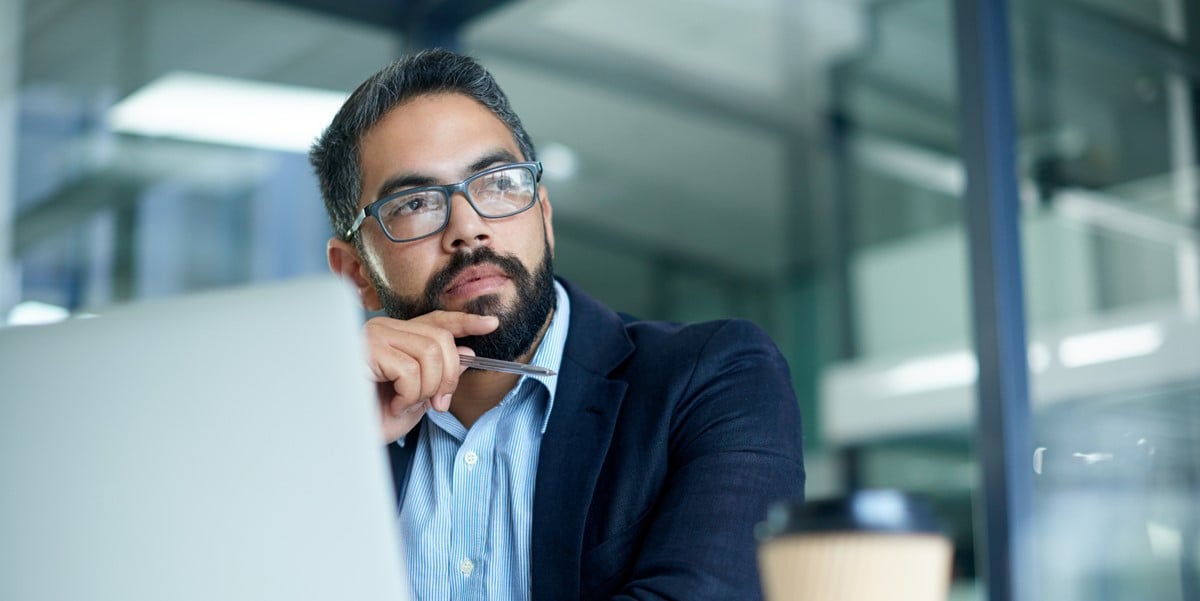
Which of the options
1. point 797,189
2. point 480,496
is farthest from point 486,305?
point 797,189

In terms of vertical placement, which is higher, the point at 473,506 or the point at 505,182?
the point at 505,182

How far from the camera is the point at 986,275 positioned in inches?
96.3

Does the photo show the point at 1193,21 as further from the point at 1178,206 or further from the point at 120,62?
the point at 120,62

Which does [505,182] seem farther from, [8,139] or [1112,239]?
[1112,239]

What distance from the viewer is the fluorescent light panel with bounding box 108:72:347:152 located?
13.4ft

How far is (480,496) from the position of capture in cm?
161

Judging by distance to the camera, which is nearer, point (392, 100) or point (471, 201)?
point (471, 201)

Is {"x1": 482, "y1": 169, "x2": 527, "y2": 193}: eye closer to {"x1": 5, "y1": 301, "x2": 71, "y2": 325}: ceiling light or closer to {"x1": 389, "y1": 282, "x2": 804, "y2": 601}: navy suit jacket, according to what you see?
{"x1": 389, "y1": 282, "x2": 804, "y2": 601}: navy suit jacket

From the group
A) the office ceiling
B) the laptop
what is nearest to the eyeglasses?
the laptop

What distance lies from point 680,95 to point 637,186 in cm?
121

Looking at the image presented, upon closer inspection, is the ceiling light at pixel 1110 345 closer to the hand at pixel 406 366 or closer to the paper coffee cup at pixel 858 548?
the hand at pixel 406 366

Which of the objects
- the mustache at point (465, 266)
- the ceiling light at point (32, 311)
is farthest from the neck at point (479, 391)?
the ceiling light at point (32, 311)

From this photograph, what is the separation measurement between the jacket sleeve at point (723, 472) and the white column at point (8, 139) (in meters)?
2.79

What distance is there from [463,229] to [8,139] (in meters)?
2.66
